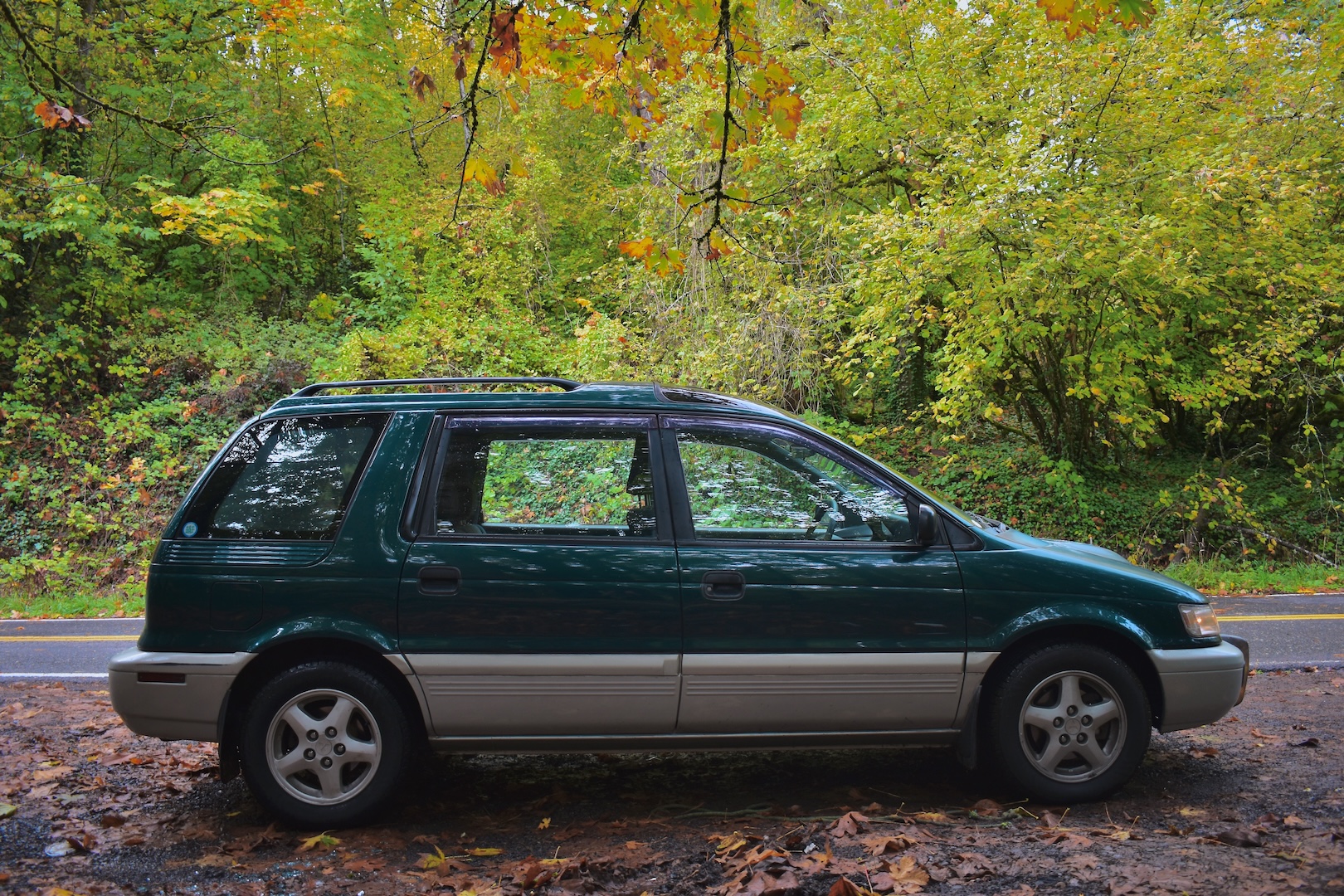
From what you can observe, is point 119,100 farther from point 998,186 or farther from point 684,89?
point 998,186

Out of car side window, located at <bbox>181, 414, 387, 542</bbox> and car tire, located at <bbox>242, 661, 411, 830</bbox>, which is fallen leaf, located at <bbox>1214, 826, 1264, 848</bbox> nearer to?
car tire, located at <bbox>242, 661, 411, 830</bbox>

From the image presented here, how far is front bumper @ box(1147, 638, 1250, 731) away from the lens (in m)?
4.09

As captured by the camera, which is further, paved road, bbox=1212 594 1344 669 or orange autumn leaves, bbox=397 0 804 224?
paved road, bbox=1212 594 1344 669

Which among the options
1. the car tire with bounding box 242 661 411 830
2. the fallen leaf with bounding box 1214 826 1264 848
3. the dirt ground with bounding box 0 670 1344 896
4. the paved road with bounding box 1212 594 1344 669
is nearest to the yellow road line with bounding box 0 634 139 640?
the dirt ground with bounding box 0 670 1344 896

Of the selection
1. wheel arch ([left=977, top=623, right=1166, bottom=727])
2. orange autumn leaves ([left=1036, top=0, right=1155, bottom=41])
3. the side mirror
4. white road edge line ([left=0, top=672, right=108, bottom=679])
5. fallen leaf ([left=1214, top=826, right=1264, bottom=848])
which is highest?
orange autumn leaves ([left=1036, top=0, right=1155, bottom=41])

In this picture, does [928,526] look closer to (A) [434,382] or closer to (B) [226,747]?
(A) [434,382]

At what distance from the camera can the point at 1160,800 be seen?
413 centimetres

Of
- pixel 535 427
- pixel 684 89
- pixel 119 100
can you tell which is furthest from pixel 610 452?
pixel 119 100

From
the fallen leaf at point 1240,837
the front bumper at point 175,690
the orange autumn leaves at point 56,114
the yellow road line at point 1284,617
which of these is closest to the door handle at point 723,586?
the front bumper at point 175,690

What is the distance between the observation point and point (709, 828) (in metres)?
3.87

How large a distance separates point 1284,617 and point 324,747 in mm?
8548

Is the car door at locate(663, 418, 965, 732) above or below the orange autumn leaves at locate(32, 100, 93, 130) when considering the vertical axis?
below

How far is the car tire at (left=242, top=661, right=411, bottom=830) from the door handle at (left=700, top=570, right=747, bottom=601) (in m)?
1.43

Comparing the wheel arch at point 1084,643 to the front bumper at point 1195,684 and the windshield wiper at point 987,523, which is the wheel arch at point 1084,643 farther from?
the windshield wiper at point 987,523
